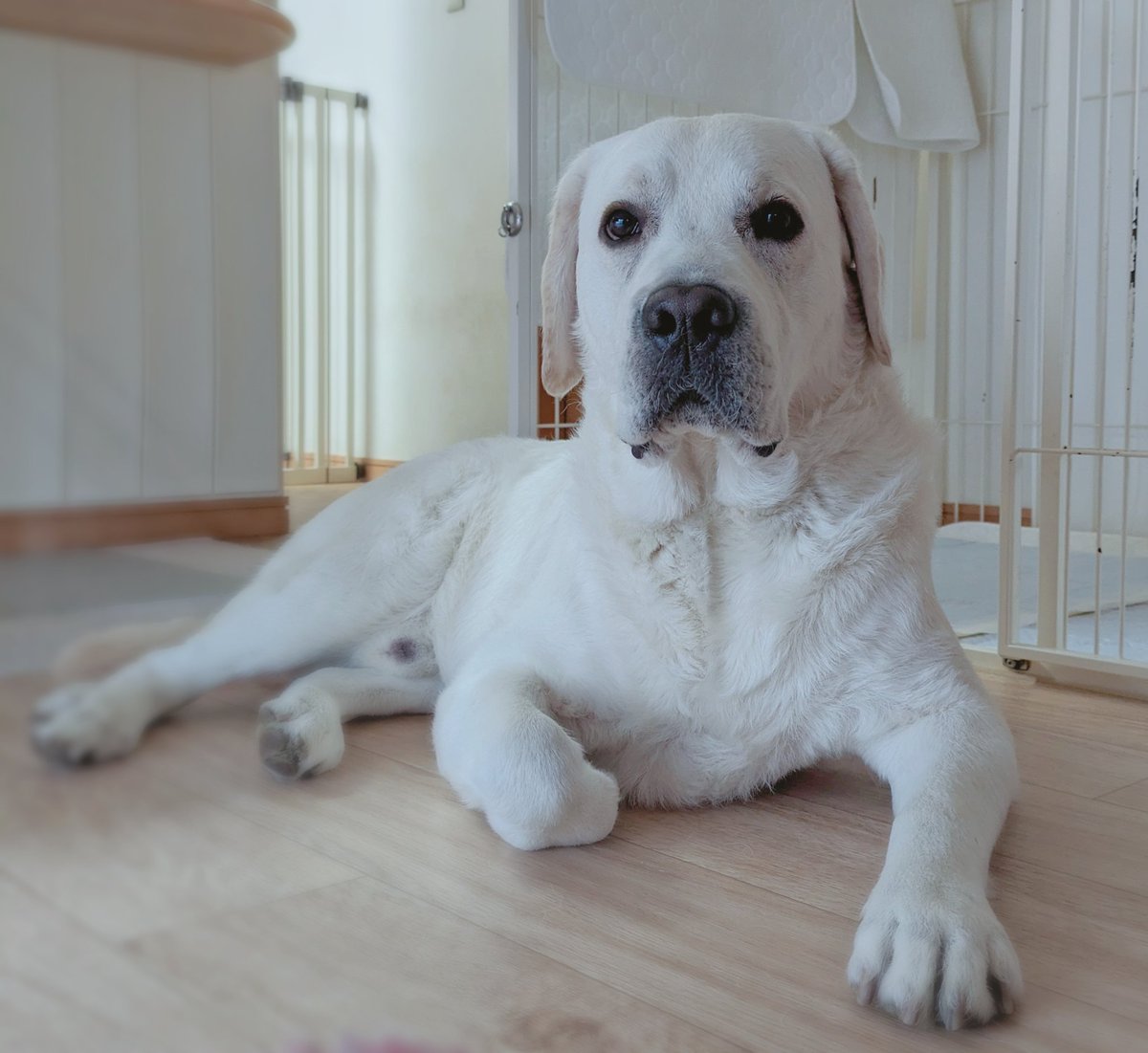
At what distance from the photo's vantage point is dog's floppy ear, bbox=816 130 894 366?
1.25 meters

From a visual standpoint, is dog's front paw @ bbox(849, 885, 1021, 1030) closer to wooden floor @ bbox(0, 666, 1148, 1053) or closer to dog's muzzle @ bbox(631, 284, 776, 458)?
wooden floor @ bbox(0, 666, 1148, 1053)

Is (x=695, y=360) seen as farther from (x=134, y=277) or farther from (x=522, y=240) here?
(x=522, y=240)

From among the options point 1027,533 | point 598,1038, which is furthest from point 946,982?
point 1027,533

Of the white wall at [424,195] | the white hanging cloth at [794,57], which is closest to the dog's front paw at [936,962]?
the white wall at [424,195]

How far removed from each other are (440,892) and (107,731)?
0.73 metres

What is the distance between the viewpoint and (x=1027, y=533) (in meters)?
2.82

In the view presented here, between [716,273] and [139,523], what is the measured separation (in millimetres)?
926

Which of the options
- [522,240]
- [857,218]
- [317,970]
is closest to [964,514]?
[522,240]

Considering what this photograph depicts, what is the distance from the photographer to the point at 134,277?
224mm

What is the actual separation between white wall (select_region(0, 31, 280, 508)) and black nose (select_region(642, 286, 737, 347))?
81 cm

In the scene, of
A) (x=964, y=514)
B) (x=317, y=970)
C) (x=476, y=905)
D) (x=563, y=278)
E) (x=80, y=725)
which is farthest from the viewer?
(x=964, y=514)

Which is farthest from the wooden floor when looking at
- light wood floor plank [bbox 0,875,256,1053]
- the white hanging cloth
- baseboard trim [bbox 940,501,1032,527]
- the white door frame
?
baseboard trim [bbox 940,501,1032,527]

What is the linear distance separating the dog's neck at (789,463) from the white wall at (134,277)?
0.88m

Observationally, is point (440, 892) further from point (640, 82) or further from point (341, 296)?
point (640, 82)
